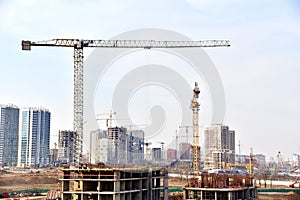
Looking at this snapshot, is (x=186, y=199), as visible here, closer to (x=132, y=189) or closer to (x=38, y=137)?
(x=132, y=189)

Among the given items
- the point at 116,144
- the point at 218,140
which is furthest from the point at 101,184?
the point at 218,140

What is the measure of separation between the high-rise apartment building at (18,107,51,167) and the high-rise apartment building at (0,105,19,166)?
4.94ft

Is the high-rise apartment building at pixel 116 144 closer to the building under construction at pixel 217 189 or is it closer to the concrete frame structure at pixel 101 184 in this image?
the building under construction at pixel 217 189

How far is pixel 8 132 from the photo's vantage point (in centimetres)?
11156

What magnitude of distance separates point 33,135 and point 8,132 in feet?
22.4

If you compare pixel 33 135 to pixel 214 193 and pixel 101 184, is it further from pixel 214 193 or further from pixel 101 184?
pixel 101 184

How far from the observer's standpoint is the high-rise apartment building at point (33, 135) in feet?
371

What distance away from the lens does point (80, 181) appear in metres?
25.6

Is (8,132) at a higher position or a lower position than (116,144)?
higher

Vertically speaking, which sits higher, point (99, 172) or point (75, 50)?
point (75, 50)

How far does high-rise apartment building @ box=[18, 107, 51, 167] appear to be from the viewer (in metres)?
113

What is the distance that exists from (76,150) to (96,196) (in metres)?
11.5

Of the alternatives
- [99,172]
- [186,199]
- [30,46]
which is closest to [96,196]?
[99,172]

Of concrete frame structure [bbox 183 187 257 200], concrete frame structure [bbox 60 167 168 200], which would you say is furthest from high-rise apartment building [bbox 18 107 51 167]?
concrete frame structure [bbox 60 167 168 200]
